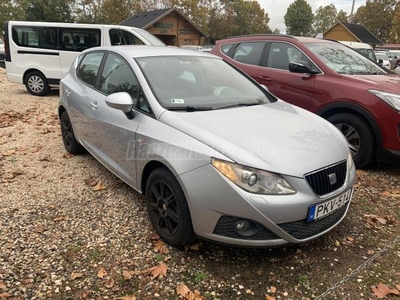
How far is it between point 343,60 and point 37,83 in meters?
8.06

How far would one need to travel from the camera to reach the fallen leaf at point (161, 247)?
2729 millimetres

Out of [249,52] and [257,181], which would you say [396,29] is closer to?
[249,52]

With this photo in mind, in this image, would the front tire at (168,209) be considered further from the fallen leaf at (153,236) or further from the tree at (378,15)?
the tree at (378,15)

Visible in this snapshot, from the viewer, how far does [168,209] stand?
2693 mm

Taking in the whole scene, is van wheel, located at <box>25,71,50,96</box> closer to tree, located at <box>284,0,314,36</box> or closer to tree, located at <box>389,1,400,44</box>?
tree, located at <box>389,1,400,44</box>

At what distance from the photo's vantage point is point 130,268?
2566 mm

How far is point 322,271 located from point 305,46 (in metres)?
3.56

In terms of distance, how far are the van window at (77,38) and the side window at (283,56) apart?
219 inches

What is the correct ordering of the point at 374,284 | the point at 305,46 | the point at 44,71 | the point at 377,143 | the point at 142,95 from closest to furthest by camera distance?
the point at 374,284 → the point at 142,95 → the point at 377,143 → the point at 305,46 → the point at 44,71

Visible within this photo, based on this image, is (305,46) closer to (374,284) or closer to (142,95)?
(142,95)

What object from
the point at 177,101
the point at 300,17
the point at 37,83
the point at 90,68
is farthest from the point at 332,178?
the point at 300,17

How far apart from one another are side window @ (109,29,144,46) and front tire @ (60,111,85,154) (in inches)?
198

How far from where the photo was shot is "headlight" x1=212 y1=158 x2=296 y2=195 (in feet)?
7.40

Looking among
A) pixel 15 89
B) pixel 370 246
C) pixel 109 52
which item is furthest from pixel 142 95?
pixel 15 89
